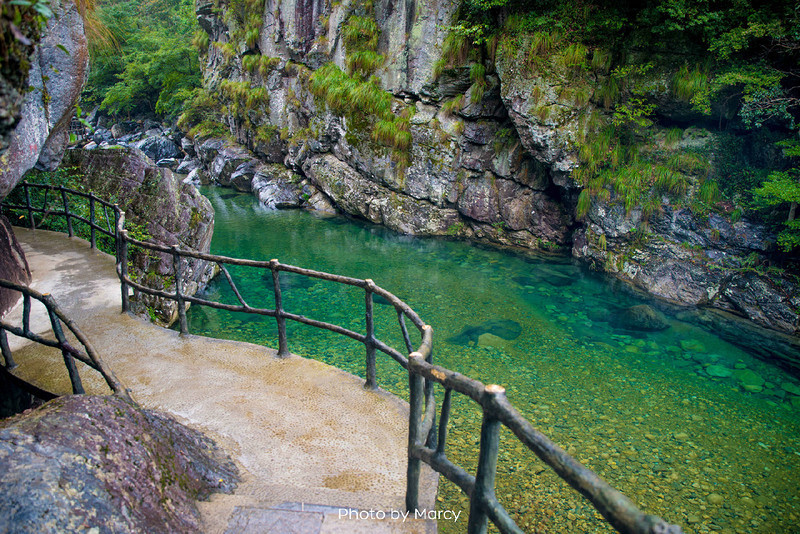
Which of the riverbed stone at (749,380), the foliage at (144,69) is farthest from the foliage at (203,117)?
the riverbed stone at (749,380)

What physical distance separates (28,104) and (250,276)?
7.64 m

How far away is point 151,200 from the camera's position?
905cm

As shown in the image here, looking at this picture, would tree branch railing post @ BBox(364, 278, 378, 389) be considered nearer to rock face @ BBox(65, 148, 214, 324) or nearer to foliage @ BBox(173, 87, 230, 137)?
rock face @ BBox(65, 148, 214, 324)

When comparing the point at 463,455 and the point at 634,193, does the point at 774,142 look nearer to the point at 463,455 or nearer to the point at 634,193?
the point at 634,193

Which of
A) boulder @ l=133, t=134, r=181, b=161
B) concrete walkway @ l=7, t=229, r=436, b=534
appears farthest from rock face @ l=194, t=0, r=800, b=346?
concrete walkway @ l=7, t=229, r=436, b=534

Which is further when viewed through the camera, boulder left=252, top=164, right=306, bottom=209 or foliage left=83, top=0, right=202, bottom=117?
foliage left=83, top=0, right=202, bottom=117

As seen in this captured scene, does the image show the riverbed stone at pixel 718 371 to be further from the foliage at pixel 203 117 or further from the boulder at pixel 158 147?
the boulder at pixel 158 147

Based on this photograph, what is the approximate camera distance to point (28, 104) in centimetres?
384

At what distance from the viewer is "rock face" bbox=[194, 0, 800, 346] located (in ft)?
34.7

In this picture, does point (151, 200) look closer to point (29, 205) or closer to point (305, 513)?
point (29, 205)

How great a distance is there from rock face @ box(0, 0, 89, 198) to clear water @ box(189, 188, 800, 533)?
180 inches

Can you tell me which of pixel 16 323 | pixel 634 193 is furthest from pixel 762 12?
pixel 16 323

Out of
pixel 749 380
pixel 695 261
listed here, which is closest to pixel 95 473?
pixel 749 380

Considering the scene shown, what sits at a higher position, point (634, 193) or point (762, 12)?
point (762, 12)
